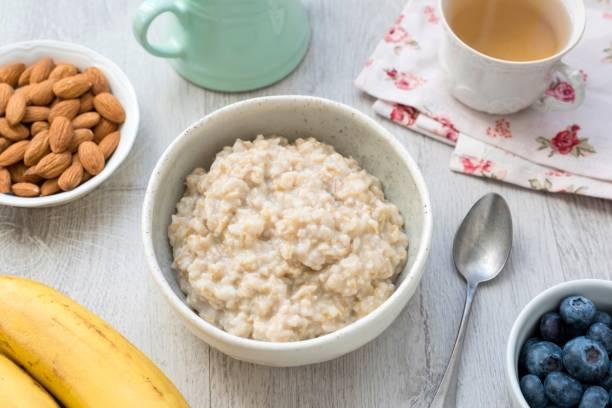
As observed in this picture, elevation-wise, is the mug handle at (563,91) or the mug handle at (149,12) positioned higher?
the mug handle at (149,12)

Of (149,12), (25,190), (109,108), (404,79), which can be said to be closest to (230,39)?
(149,12)

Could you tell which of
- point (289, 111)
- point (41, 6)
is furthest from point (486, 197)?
point (41, 6)

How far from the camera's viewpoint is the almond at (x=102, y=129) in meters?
1.38

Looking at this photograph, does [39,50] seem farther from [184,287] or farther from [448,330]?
[448,330]

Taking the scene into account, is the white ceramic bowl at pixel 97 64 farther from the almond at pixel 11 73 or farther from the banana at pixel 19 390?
the banana at pixel 19 390

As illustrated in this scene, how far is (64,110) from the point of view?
1370mm

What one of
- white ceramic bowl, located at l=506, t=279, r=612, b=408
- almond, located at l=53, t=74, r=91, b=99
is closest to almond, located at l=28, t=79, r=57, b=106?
almond, located at l=53, t=74, r=91, b=99

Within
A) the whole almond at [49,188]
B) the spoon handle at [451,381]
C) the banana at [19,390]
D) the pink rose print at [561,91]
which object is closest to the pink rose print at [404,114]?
the pink rose print at [561,91]

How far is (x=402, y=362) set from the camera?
3.89 ft

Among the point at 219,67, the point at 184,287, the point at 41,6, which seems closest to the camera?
the point at 184,287

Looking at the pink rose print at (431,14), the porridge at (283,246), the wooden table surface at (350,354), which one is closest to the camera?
the porridge at (283,246)

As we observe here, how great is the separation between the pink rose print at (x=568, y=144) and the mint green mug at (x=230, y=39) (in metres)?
0.53

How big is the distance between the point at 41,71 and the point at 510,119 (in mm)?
923

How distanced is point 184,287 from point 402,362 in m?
0.37
